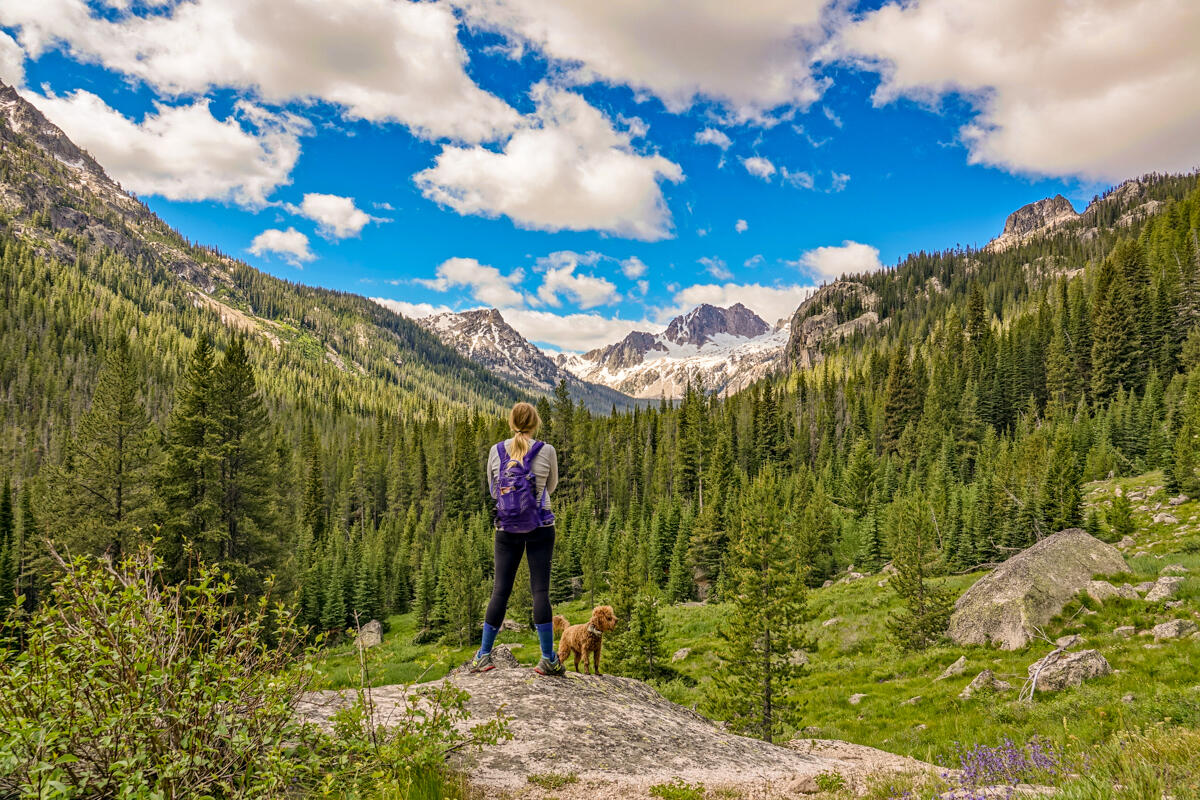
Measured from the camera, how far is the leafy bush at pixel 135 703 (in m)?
3.23

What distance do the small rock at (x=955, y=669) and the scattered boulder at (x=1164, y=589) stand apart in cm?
644

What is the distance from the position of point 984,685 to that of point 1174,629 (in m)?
5.69

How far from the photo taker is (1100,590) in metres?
19.5

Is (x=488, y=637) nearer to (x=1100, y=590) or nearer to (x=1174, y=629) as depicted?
(x=1174, y=629)

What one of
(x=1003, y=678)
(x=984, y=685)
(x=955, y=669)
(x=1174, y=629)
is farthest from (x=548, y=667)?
(x=1174, y=629)

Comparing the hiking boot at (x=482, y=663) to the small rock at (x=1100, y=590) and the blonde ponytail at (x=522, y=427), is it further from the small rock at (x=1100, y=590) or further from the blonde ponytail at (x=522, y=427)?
the small rock at (x=1100, y=590)

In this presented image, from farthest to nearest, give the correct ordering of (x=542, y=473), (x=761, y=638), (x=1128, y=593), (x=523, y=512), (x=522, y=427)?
1. (x=1128, y=593)
2. (x=761, y=638)
3. (x=522, y=427)
4. (x=542, y=473)
5. (x=523, y=512)

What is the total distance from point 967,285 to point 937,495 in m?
173

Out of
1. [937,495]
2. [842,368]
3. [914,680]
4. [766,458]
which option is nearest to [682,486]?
[766,458]

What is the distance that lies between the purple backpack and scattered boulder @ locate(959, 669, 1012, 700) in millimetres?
16555

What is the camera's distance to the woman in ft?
25.0

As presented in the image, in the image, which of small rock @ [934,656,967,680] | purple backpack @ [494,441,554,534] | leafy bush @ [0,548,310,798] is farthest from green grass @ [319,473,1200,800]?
purple backpack @ [494,441,554,534]

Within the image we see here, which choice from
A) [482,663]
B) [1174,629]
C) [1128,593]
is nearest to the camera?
[482,663]

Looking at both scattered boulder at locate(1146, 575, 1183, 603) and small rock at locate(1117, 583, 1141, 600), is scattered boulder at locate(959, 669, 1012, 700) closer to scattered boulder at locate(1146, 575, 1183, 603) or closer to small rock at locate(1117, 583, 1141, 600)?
small rock at locate(1117, 583, 1141, 600)
